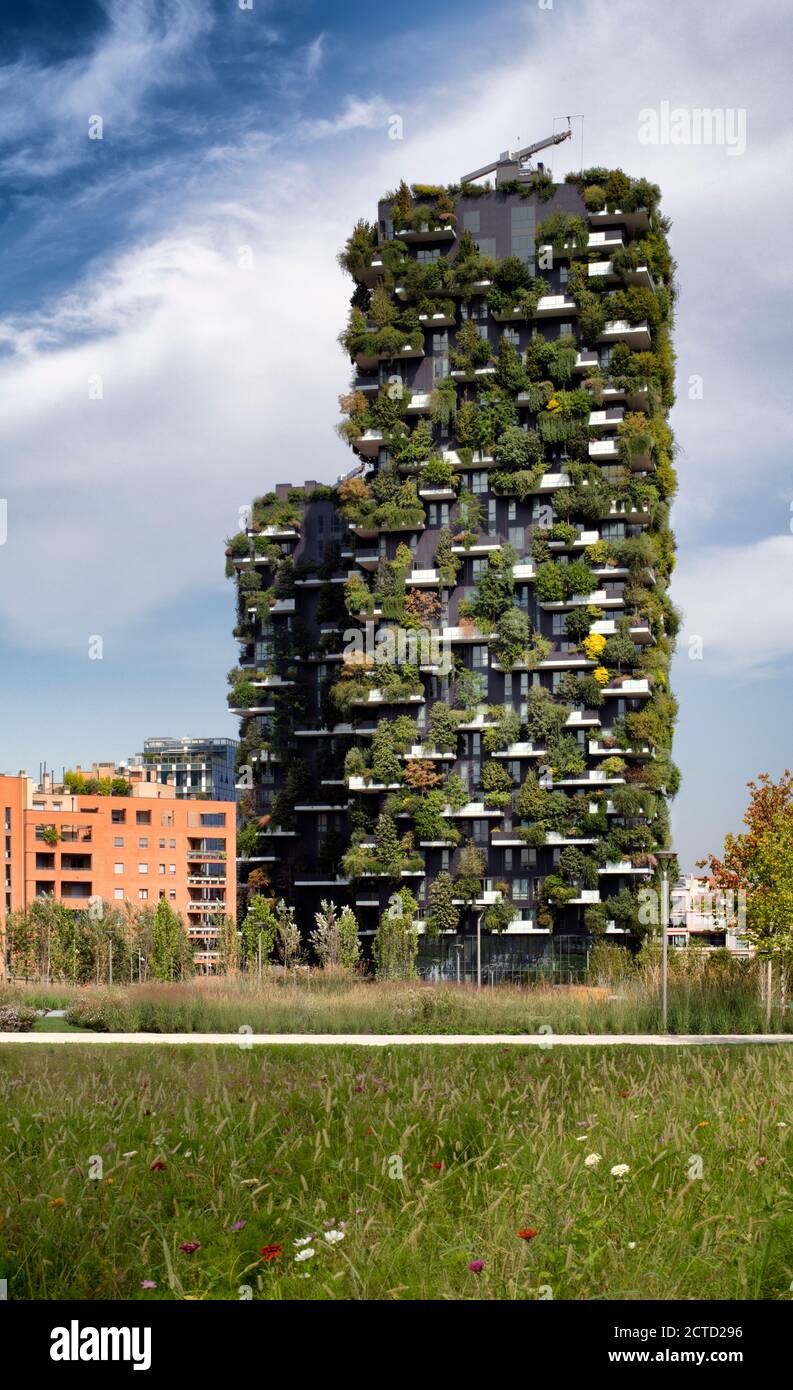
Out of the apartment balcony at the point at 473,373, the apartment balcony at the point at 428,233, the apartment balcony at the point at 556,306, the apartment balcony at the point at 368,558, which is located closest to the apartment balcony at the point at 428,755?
the apartment balcony at the point at 368,558

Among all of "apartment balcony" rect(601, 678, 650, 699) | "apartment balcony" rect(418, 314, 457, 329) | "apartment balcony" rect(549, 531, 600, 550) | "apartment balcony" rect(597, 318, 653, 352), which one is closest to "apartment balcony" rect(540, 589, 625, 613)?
"apartment balcony" rect(549, 531, 600, 550)

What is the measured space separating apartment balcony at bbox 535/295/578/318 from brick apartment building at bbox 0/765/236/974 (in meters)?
38.8

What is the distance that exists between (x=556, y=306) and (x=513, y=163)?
8188 mm

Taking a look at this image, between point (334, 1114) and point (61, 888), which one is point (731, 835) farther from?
point (61, 888)

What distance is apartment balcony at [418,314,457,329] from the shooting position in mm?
64125

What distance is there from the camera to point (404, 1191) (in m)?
7.06

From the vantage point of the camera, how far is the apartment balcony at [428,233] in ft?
212

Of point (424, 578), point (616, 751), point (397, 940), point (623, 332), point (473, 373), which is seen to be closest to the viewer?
point (397, 940)

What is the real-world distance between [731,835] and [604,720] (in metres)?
14.8

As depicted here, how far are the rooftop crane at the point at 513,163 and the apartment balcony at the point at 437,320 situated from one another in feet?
22.5

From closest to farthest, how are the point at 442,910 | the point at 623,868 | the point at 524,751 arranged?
1. the point at 623,868
2. the point at 524,751
3. the point at 442,910

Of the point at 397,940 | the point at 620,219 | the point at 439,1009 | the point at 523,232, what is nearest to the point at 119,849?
the point at 397,940

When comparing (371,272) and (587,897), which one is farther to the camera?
(371,272)

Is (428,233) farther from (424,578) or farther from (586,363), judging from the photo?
(424,578)
